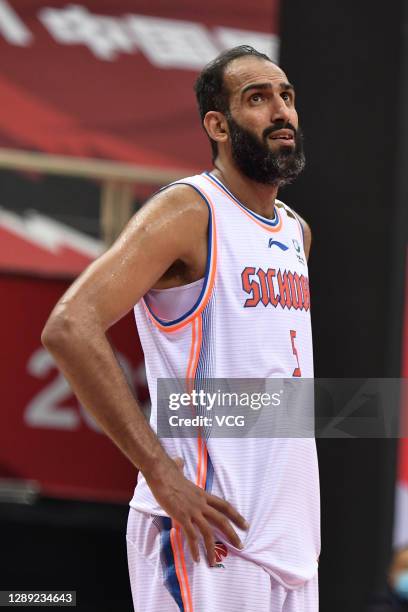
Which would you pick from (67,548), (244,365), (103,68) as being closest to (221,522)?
(244,365)

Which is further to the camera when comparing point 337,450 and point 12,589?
point 12,589

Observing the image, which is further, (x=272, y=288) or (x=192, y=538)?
(x=272, y=288)

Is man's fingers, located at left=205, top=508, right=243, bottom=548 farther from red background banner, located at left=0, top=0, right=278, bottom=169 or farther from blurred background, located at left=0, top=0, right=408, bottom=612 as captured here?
red background banner, located at left=0, top=0, right=278, bottom=169

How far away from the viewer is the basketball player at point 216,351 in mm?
2340

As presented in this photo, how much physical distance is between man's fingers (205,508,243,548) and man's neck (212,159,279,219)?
2.49ft

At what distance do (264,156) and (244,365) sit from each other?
0.51m

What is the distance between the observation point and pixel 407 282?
4.03 m

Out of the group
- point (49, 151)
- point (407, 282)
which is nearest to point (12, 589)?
point (407, 282)

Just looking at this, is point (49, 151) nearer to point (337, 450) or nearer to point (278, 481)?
point (337, 450)

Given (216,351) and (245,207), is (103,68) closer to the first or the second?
(245,207)

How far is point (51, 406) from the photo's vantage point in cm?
507

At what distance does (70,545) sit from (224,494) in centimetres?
→ 286

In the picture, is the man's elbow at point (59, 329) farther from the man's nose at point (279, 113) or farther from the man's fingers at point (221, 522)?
the man's nose at point (279, 113)

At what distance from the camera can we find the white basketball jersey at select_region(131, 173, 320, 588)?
2463mm
